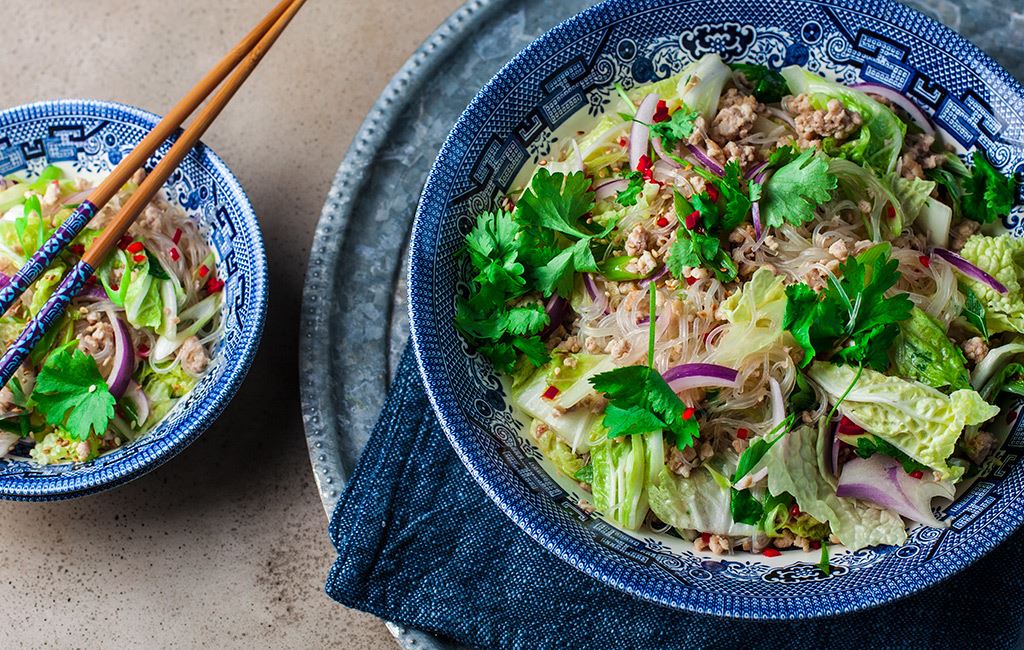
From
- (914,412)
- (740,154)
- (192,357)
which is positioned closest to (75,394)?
(192,357)

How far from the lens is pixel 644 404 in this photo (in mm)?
2723

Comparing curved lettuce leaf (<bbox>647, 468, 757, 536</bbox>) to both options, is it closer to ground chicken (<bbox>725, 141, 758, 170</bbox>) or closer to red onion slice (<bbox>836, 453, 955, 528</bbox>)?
red onion slice (<bbox>836, 453, 955, 528</bbox>)

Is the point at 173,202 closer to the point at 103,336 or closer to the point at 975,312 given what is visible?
the point at 103,336

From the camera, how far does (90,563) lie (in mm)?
3752

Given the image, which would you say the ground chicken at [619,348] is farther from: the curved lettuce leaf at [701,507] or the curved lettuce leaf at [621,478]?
the curved lettuce leaf at [701,507]

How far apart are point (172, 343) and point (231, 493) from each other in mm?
696

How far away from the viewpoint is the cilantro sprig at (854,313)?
8.86 feet

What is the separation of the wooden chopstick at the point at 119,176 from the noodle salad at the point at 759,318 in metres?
1.30

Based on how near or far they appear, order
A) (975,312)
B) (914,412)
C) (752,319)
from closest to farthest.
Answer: (914,412)
(752,319)
(975,312)

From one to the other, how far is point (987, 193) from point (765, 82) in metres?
0.82

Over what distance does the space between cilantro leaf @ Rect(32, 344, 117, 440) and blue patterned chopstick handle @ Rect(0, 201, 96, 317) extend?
0.49ft

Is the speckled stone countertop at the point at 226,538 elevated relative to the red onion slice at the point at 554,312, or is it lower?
lower

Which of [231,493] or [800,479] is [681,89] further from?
[231,493]

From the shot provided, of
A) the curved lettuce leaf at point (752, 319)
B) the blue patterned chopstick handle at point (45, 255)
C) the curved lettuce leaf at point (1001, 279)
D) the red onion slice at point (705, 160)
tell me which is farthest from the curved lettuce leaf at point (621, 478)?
the blue patterned chopstick handle at point (45, 255)
